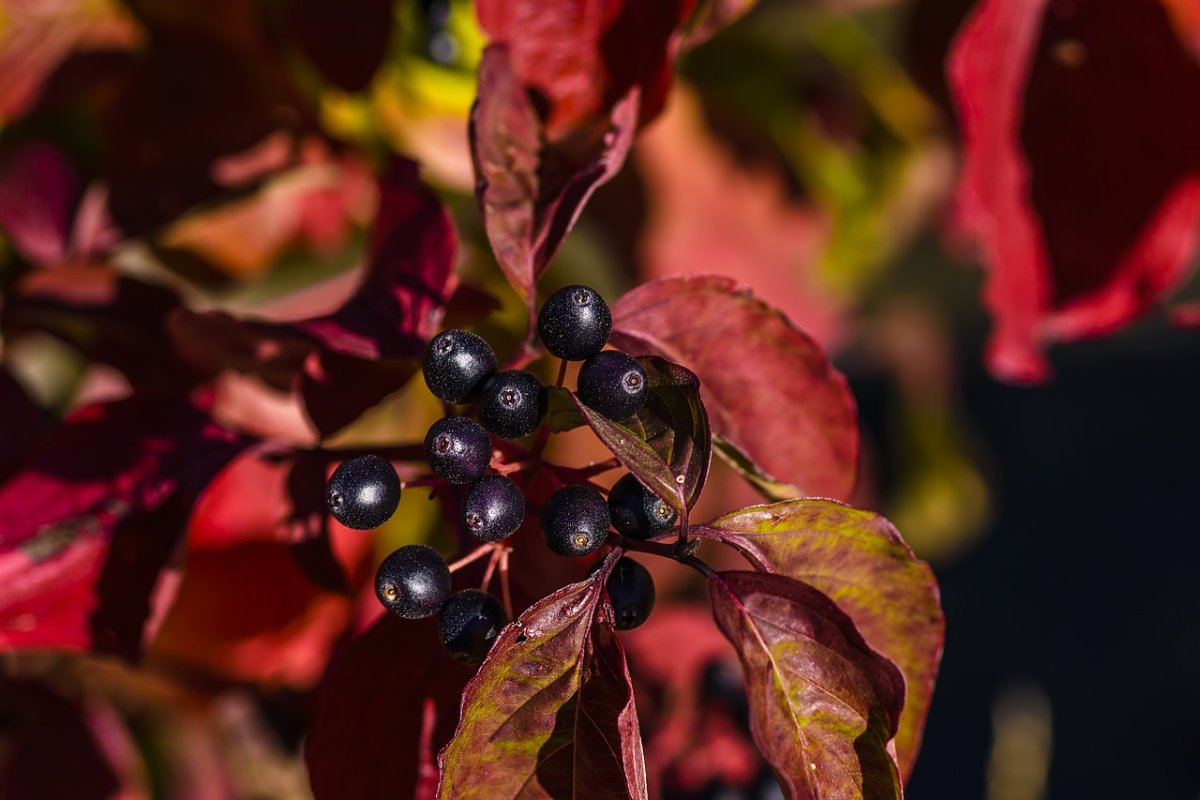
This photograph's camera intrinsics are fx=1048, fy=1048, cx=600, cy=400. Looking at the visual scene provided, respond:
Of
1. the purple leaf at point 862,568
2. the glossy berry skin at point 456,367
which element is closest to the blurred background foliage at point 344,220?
the glossy berry skin at point 456,367

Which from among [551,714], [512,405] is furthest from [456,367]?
[551,714]

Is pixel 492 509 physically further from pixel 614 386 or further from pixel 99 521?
pixel 99 521

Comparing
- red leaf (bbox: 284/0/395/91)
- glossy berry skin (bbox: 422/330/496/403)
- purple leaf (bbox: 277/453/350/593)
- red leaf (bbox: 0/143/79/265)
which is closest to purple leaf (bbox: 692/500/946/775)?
glossy berry skin (bbox: 422/330/496/403)

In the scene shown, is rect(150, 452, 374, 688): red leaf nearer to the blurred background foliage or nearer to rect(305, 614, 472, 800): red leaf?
the blurred background foliage

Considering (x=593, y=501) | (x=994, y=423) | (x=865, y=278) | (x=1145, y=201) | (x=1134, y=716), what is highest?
(x=1145, y=201)

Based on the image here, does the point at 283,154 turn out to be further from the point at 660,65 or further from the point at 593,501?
the point at 593,501

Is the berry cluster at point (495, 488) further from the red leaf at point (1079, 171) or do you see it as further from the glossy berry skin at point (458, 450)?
the red leaf at point (1079, 171)

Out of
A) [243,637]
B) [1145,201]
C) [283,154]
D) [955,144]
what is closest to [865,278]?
[955,144]
